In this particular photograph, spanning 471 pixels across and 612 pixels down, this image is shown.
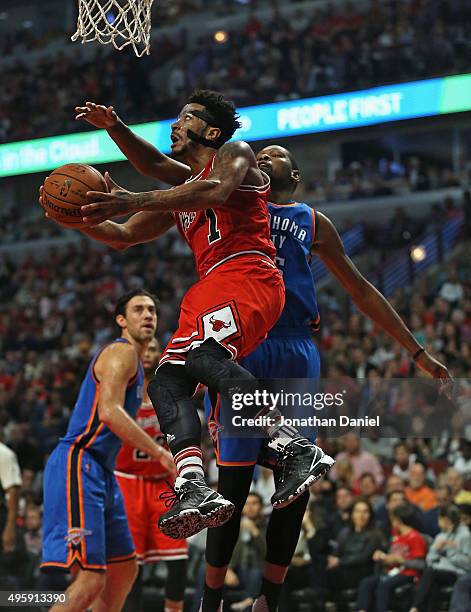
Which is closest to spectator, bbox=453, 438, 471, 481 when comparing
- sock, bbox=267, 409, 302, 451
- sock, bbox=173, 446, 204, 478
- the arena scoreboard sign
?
sock, bbox=267, 409, 302, 451

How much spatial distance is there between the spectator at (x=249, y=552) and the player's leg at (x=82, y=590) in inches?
133

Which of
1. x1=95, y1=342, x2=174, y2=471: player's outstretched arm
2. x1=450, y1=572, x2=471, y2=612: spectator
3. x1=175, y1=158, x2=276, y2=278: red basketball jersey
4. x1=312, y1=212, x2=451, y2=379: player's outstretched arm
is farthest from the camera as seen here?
x1=450, y1=572, x2=471, y2=612: spectator

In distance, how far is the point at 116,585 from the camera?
21.1ft

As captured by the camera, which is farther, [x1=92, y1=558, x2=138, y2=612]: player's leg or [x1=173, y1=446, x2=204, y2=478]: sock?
[x1=92, y1=558, x2=138, y2=612]: player's leg

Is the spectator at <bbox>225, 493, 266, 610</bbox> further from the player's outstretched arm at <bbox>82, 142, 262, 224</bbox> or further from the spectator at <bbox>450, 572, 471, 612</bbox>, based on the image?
the player's outstretched arm at <bbox>82, 142, 262, 224</bbox>

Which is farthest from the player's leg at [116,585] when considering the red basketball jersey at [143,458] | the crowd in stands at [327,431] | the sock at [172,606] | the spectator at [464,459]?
the spectator at [464,459]

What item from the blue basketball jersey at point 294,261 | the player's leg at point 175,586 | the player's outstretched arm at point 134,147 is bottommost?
the player's leg at point 175,586

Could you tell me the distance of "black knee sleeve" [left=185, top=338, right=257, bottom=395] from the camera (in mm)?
4539

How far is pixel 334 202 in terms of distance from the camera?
21.2 metres

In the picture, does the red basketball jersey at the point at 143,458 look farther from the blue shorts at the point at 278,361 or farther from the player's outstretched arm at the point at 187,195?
the player's outstretched arm at the point at 187,195

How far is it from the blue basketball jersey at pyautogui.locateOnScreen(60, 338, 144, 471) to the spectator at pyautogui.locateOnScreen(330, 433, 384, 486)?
4392mm

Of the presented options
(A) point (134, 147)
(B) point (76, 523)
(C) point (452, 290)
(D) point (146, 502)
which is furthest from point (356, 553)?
(C) point (452, 290)

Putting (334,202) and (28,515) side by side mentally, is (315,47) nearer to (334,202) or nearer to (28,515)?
(334,202)

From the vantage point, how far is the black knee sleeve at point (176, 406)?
4590 millimetres
